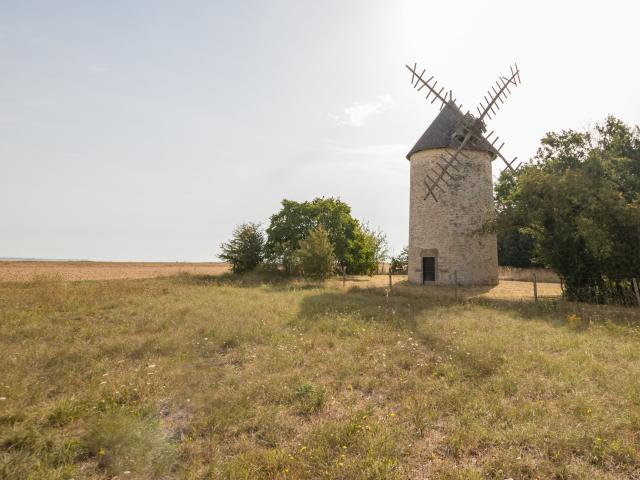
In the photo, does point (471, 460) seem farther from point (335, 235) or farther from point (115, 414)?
point (335, 235)

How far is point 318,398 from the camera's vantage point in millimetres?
5543

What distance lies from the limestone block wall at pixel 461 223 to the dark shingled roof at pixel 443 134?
0.33 metres

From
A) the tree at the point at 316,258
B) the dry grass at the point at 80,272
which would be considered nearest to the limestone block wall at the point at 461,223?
the tree at the point at 316,258

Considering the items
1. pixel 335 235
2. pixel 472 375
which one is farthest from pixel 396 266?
pixel 472 375

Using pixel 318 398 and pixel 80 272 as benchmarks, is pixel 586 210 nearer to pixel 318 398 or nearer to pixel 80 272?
pixel 318 398

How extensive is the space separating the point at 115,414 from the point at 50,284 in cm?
1737

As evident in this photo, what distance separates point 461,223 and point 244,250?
14828mm

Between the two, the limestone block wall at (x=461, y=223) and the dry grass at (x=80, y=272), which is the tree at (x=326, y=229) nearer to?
the dry grass at (x=80, y=272)

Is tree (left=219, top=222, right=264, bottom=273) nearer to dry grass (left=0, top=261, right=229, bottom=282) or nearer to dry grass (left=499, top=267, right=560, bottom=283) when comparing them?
dry grass (left=0, top=261, right=229, bottom=282)

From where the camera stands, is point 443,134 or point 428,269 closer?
point 443,134

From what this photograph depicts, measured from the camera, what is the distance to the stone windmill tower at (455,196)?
20.2 meters

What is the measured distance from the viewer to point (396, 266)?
34781 millimetres

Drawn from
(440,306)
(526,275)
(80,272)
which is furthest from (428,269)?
(80,272)

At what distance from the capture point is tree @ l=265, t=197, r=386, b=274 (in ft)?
91.7
